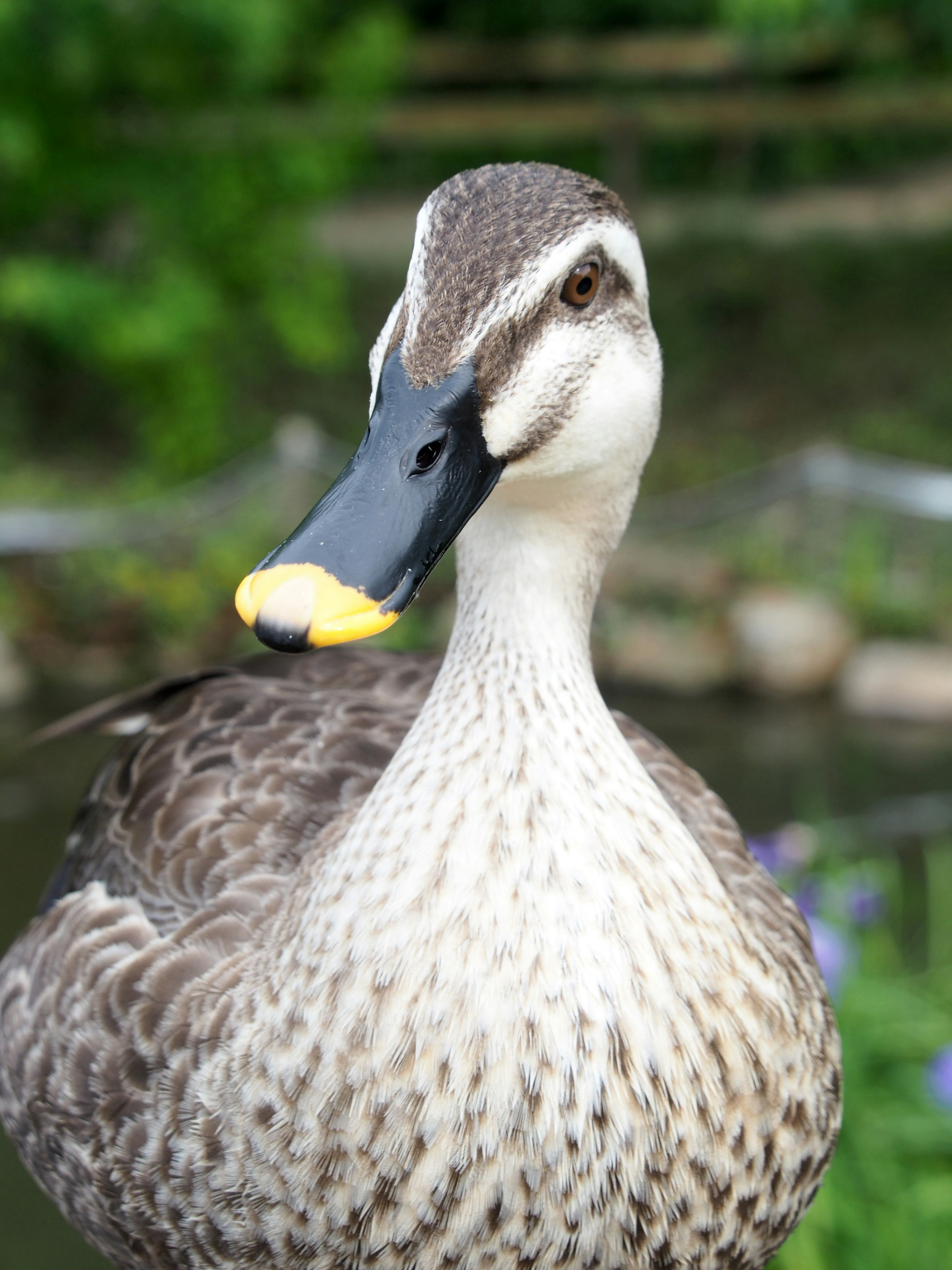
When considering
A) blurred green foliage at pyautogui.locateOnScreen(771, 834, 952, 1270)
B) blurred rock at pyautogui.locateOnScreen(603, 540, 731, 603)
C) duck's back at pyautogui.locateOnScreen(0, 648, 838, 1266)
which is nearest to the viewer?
duck's back at pyautogui.locateOnScreen(0, 648, 838, 1266)

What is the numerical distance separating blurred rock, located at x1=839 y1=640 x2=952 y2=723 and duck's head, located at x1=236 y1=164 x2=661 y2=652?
468 centimetres

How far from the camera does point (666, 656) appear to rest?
623 centimetres

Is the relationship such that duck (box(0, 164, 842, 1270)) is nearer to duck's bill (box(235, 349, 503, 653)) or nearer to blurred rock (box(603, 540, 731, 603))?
duck's bill (box(235, 349, 503, 653))

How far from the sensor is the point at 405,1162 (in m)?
1.31

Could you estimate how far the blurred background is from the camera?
4.06 meters

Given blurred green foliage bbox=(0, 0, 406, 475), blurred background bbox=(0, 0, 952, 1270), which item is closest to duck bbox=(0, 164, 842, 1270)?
blurred background bbox=(0, 0, 952, 1270)

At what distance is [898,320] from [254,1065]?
31.7 feet

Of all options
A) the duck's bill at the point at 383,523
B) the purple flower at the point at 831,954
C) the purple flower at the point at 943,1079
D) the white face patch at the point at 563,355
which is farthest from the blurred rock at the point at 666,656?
the duck's bill at the point at 383,523

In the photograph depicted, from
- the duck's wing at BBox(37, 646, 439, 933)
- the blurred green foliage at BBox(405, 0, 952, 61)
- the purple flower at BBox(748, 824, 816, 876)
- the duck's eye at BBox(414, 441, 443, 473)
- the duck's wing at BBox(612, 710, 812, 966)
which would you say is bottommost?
the purple flower at BBox(748, 824, 816, 876)

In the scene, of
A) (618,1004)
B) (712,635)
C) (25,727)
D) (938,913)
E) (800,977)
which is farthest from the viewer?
(712,635)

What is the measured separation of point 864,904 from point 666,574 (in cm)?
393

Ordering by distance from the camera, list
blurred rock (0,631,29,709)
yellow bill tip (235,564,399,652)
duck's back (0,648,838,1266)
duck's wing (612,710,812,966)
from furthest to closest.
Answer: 1. blurred rock (0,631,29,709)
2. duck's wing (612,710,812,966)
3. duck's back (0,648,838,1266)
4. yellow bill tip (235,564,399,652)

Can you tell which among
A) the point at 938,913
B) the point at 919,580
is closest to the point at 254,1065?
the point at 938,913

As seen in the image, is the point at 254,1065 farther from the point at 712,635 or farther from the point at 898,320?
the point at 898,320
